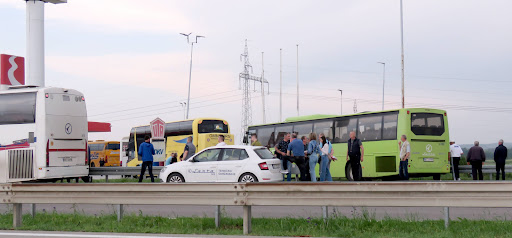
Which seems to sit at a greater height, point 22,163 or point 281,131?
point 281,131

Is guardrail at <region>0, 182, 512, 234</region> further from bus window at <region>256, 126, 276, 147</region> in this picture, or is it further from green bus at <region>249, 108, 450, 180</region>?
bus window at <region>256, 126, 276, 147</region>

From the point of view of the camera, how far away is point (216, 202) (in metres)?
8.92

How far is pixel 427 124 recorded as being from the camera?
23.6 m

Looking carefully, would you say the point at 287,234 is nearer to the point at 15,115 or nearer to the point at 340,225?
the point at 340,225

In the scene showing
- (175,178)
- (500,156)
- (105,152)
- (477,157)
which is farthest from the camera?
(105,152)

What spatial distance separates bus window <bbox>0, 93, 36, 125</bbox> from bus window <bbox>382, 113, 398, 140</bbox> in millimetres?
12796

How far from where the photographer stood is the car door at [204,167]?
60.1 ft

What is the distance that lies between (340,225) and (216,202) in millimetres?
1933

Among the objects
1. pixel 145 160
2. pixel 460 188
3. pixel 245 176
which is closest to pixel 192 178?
pixel 245 176

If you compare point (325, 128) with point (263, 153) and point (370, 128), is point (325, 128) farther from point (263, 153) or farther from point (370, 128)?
point (263, 153)

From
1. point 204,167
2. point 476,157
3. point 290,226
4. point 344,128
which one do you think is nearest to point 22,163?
point 204,167

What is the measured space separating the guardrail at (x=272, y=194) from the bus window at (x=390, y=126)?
14223 millimetres

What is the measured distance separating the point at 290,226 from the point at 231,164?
29.6 ft

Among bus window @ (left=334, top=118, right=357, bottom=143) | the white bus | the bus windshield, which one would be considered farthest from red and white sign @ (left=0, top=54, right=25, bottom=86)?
bus window @ (left=334, top=118, right=357, bottom=143)
